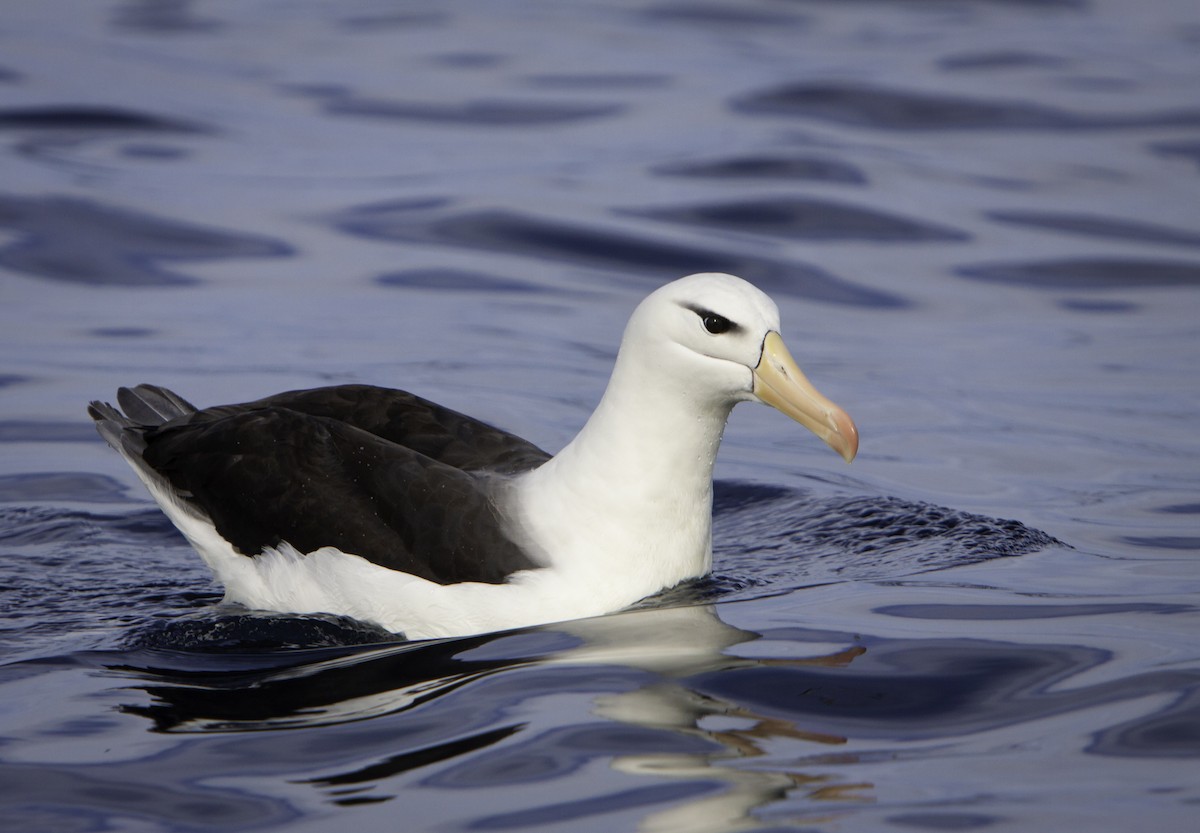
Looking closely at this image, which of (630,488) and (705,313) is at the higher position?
(705,313)

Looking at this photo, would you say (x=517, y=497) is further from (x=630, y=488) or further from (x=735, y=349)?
(x=735, y=349)

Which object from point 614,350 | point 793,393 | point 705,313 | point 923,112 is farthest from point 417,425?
point 923,112

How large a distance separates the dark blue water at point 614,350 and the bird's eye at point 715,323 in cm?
111

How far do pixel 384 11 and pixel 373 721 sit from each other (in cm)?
2037

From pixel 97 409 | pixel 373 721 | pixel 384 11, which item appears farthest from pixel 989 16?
pixel 373 721

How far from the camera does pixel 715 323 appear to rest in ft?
21.2

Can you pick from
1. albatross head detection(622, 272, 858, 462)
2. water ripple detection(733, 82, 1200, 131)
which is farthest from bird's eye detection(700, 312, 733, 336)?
water ripple detection(733, 82, 1200, 131)

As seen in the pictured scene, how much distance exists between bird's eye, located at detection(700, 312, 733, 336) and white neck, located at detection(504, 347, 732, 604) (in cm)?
26

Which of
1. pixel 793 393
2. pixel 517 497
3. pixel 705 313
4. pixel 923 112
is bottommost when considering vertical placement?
pixel 517 497

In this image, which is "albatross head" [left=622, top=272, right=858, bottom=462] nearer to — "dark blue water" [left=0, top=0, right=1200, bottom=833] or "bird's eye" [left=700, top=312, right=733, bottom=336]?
"bird's eye" [left=700, top=312, right=733, bottom=336]

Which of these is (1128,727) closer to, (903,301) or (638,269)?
(903,301)

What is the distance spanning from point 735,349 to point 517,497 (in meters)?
1.08

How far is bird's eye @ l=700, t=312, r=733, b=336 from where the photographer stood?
253 inches

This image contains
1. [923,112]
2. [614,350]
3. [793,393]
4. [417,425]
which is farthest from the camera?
[923,112]
